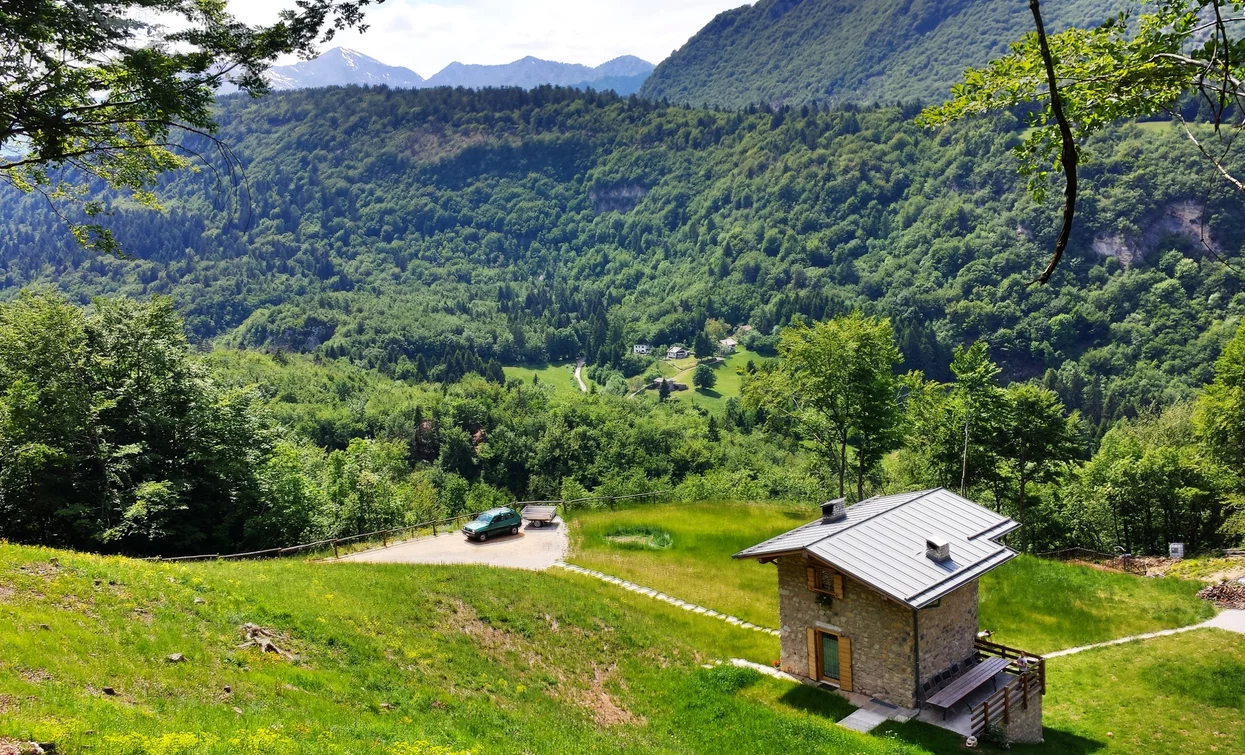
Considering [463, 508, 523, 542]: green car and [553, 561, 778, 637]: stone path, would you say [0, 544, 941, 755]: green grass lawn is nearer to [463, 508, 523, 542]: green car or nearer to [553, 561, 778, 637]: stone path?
[553, 561, 778, 637]: stone path

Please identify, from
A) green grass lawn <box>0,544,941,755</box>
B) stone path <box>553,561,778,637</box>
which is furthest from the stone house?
stone path <box>553,561,778,637</box>

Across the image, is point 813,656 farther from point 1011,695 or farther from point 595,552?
point 595,552

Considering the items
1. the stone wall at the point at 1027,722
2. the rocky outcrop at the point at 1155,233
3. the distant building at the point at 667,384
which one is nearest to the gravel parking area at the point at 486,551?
the stone wall at the point at 1027,722

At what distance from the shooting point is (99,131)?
12.8m

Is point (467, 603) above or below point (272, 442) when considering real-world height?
below

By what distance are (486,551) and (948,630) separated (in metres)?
22.3

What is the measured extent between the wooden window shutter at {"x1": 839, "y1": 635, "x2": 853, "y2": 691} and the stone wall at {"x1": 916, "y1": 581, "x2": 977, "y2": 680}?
212cm

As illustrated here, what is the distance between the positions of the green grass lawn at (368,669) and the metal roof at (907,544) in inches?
166

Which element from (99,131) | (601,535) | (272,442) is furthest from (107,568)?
(601,535)

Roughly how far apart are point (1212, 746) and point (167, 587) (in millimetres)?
29823

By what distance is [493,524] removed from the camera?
3950cm

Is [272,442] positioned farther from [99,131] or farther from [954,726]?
[954,726]

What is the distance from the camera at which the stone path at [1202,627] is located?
28.5m

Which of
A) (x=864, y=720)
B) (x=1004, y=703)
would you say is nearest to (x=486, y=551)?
(x=864, y=720)
